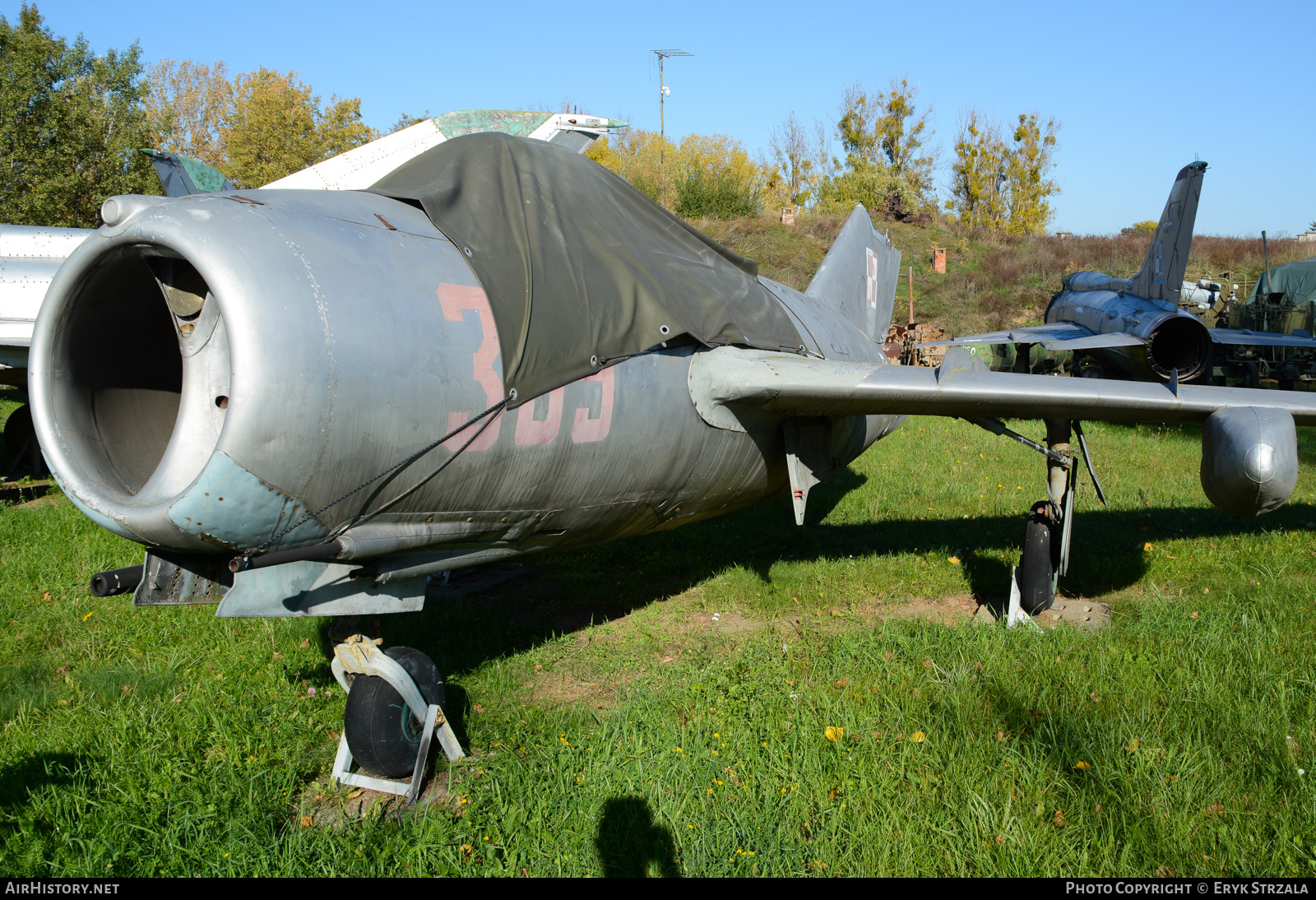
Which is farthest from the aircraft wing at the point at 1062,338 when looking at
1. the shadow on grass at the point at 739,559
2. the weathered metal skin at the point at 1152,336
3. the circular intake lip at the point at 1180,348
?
the shadow on grass at the point at 739,559

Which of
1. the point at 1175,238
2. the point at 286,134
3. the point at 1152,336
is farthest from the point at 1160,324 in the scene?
the point at 286,134

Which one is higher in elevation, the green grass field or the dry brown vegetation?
the dry brown vegetation

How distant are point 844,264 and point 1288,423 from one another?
419cm

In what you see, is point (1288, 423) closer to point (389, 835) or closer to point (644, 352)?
point (644, 352)

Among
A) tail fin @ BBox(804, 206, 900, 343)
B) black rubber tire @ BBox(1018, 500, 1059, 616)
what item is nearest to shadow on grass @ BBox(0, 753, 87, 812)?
black rubber tire @ BBox(1018, 500, 1059, 616)

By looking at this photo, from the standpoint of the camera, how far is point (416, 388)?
3.23 metres

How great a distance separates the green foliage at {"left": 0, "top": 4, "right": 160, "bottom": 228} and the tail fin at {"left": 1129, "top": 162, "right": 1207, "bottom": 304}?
27.1m

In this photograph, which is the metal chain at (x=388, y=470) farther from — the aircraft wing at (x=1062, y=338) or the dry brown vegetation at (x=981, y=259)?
→ the dry brown vegetation at (x=981, y=259)

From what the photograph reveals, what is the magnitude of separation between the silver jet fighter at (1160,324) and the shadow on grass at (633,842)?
1429 cm

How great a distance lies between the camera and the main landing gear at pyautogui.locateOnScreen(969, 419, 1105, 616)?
5797 millimetres

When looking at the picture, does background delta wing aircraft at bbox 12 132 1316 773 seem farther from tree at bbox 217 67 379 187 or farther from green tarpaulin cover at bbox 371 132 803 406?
tree at bbox 217 67 379 187

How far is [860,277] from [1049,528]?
366cm

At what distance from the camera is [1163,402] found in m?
5.23
